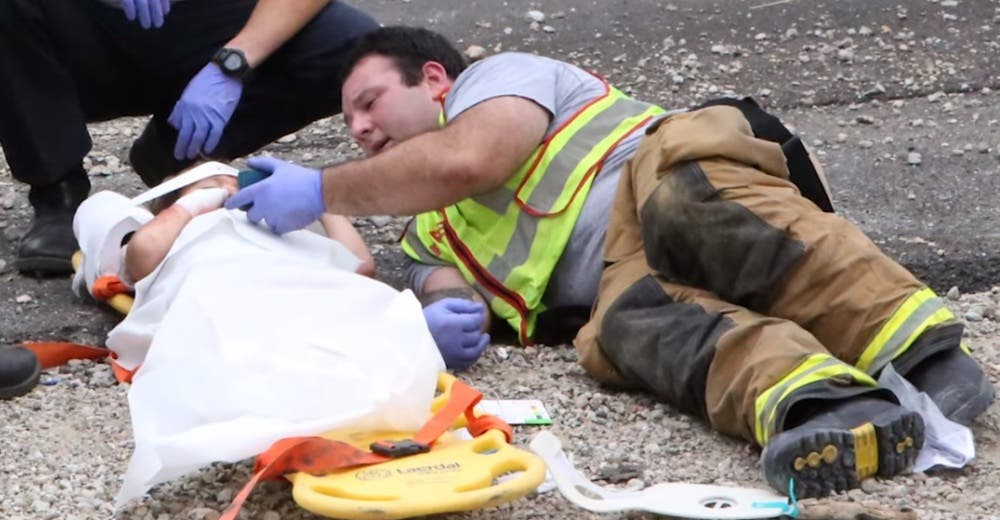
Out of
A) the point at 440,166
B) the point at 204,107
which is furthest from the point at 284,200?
the point at 204,107

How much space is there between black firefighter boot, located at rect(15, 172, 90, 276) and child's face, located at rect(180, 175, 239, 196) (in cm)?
53

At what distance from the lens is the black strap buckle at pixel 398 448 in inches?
88.0

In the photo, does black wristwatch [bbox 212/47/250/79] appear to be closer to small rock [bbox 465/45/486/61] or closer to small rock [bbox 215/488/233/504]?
small rock [bbox 465/45/486/61]

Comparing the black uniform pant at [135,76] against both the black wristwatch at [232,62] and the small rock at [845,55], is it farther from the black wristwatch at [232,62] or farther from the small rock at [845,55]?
the small rock at [845,55]

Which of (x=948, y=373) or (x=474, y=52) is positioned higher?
(x=948, y=373)

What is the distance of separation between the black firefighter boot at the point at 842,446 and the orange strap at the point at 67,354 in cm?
129

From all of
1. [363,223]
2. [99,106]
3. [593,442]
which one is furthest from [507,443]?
[99,106]

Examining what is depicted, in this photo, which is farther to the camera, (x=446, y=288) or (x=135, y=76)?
Answer: (x=135, y=76)

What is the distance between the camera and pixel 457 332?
2.96 m

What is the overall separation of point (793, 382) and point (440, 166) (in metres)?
0.94

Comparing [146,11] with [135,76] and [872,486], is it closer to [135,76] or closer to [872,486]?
[135,76]

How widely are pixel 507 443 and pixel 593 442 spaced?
0.30 m

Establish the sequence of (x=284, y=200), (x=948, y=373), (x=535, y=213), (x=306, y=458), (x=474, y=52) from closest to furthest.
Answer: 1. (x=306, y=458)
2. (x=948, y=373)
3. (x=284, y=200)
4. (x=535, y=213)
5. (x=474, y=52)

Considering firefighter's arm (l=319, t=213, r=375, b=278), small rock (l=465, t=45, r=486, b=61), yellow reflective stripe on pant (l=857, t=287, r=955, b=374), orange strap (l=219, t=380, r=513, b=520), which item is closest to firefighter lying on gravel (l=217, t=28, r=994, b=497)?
yellow reflective stripe on pant (l=857, t=287, r=955, b=374)
